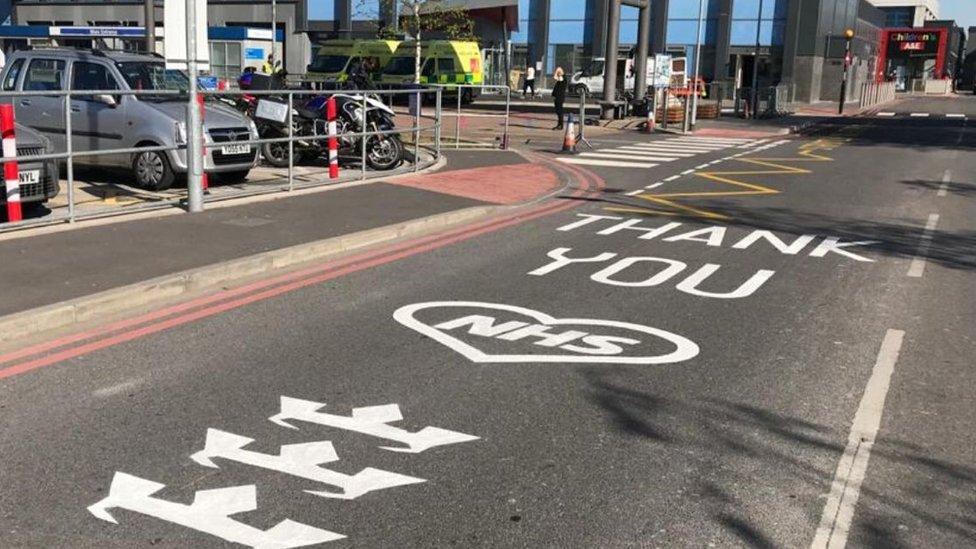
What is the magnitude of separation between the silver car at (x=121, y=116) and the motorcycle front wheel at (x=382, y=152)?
9.62 ft

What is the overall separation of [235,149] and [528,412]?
9025 millimetres

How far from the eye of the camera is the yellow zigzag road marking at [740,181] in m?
13.4

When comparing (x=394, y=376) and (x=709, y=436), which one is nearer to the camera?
(x=709, y=436)

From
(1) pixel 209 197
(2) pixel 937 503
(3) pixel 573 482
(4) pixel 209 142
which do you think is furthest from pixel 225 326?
(4) pixel 209 142

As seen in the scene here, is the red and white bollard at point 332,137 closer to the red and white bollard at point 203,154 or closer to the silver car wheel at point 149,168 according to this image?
the red and white bollard at point 203,154

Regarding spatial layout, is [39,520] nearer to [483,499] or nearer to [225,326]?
[483,499]

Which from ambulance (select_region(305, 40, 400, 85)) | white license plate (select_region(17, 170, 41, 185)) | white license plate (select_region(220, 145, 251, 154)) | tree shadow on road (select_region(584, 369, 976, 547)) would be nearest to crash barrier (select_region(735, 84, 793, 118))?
ambulance (select_region(305, 40, 400, 85))

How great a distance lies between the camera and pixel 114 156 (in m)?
13.1

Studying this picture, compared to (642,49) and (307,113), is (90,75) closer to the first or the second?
(307,113)

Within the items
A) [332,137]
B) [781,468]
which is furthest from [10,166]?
[781,468]

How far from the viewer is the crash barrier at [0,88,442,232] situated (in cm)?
992

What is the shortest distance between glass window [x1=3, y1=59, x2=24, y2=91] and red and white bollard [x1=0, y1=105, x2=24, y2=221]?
455cm

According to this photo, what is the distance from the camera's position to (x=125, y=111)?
12555 millimetres

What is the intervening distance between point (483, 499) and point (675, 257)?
610cm
